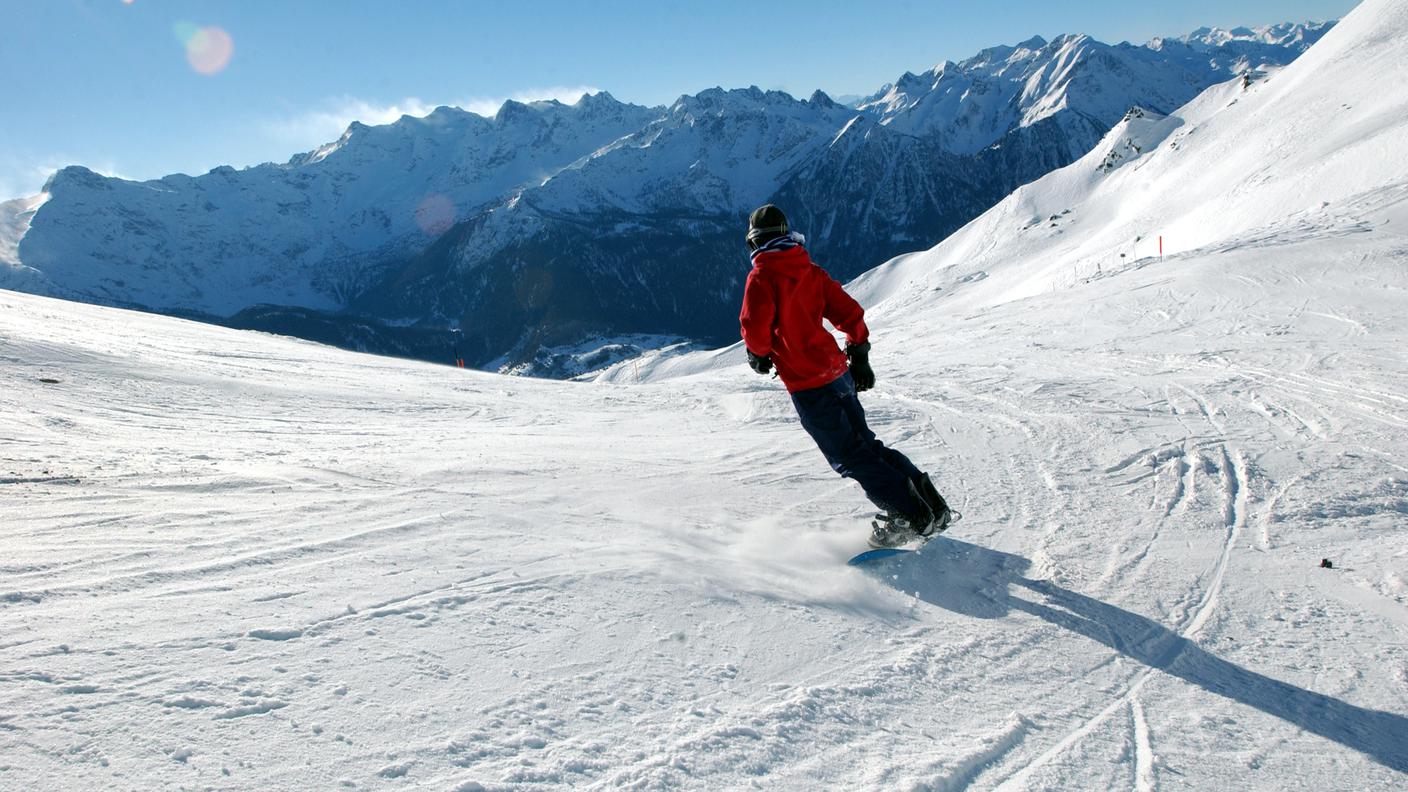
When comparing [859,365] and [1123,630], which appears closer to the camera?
[1123,630]

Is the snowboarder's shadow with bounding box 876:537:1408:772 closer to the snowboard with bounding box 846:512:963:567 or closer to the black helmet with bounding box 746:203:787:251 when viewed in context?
the snowboard with bounding box 846:512:963:567

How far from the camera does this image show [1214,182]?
163 ft

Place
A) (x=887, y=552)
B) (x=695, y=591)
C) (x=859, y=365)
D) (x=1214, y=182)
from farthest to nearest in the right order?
1. (x=1214, y=182)
2. (x=859, y=365)
3. (x=887, y=552)
4. (x=695, y=591)

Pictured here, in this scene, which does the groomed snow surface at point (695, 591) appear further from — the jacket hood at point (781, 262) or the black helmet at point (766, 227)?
the black helmet at point (766, 227)

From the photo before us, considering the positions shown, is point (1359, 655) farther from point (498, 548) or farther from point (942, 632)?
point (498, 548)

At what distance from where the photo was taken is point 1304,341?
447 inches

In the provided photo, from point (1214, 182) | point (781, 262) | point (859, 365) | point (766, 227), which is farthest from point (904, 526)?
point (1214, 182)

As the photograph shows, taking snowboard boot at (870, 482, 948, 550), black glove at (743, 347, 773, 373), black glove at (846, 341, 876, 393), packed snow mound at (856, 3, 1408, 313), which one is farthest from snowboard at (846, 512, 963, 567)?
packed snow mound at (856, 3, 1408, 313)

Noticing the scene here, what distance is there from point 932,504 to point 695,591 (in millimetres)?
1832

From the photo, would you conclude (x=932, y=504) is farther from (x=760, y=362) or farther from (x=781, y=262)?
(x=781, y=262)

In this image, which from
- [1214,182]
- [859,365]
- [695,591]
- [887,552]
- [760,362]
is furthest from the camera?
[1214,182]

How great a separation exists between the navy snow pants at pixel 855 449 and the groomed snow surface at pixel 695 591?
1.50 feet

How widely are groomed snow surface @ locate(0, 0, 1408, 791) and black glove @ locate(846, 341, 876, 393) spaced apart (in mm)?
1081

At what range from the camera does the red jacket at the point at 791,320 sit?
5055mm
